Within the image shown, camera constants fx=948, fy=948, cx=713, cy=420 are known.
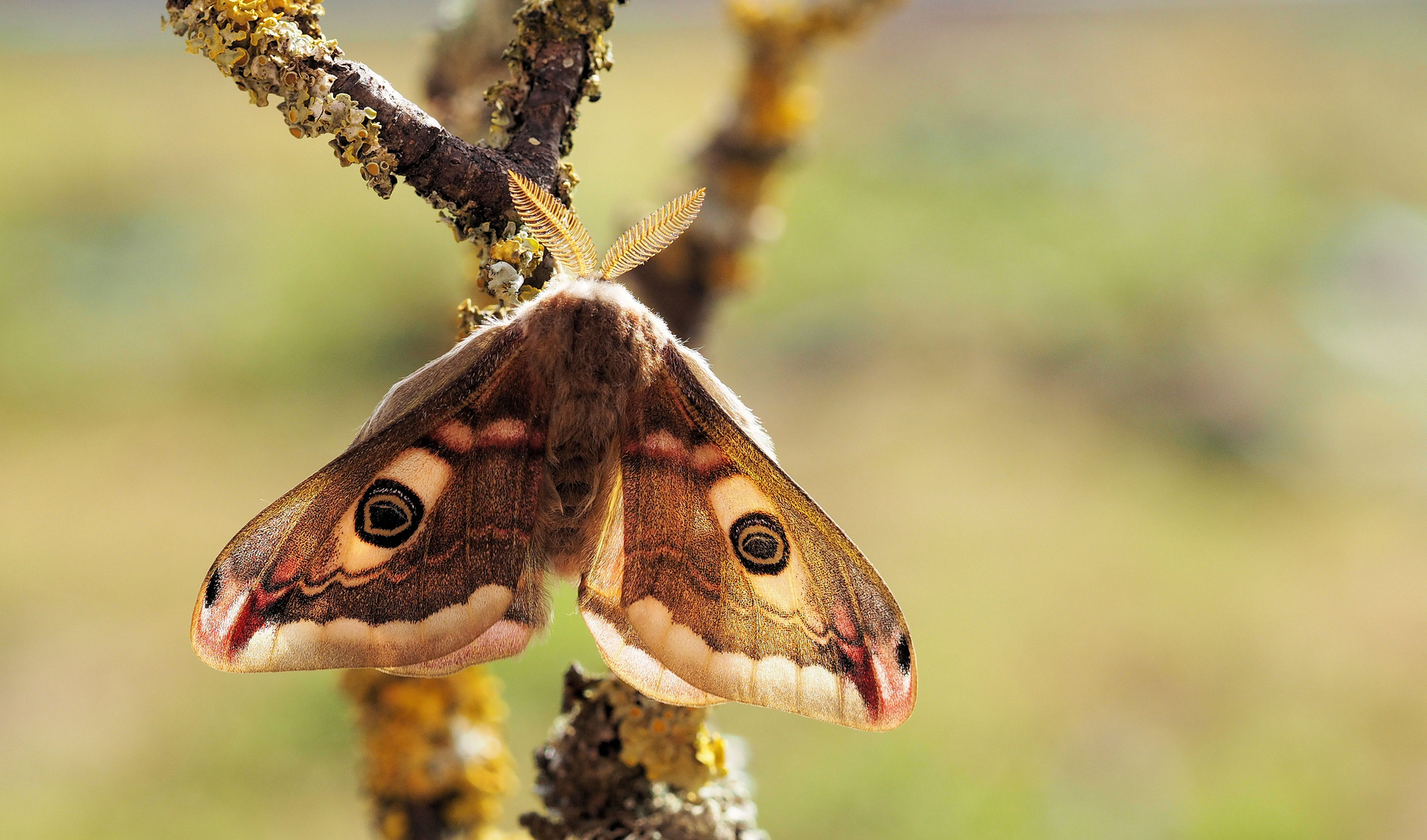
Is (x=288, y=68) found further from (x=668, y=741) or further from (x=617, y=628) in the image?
(x=668, y=741)

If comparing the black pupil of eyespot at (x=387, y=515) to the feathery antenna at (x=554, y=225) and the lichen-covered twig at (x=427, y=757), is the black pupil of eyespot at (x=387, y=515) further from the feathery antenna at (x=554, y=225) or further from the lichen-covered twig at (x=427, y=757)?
the lichen-covered twig at (x=427, y=757)

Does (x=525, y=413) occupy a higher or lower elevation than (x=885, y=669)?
higher

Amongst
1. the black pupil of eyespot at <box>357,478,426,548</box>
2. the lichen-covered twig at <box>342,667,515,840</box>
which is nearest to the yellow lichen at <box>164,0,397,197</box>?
the black pupil of eyespot at <box>357,478,426,548</box>

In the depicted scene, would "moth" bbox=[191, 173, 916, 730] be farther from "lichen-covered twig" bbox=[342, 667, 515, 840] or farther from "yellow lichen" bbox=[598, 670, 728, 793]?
"lichen-covered twig" bbox=[342, 667, 515, 840]

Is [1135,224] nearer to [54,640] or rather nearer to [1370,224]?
[1370,224]

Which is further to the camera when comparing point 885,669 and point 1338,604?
point 1338,604

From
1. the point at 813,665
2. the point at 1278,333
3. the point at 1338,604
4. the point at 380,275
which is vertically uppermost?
the point at 1278,333

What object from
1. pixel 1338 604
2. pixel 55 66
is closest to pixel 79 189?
pixel 55 66
